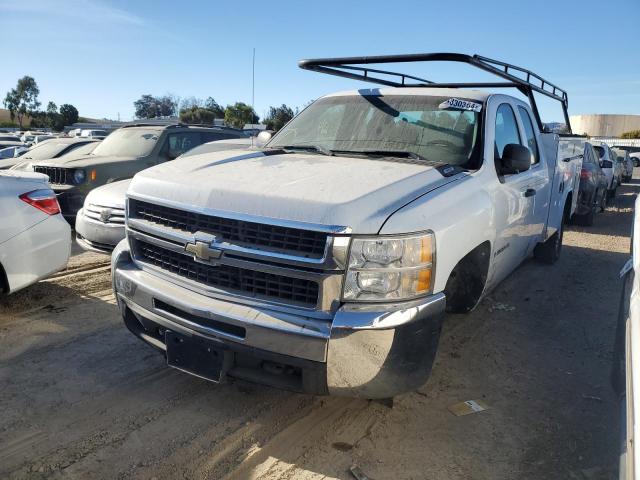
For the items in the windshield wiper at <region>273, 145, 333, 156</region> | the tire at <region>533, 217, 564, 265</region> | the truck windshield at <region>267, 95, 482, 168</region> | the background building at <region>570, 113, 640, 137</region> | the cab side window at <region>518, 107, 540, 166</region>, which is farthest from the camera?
the background building at <region>570, 113, 640, 137</region>

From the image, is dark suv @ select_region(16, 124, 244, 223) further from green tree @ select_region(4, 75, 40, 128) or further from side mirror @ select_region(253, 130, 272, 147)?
green tree @ select_region(4, 75, 40, 128)

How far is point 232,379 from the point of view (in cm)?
273

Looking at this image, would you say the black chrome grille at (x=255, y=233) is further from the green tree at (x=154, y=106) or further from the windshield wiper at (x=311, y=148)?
the green tree at (x=154, y=106)

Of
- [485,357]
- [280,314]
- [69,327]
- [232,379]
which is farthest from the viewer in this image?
[69,327]

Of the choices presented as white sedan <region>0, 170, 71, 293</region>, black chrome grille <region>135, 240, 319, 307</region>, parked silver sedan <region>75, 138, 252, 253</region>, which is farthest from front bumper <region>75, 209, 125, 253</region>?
black chrome grille <region>135, 240, 319, 307</region>

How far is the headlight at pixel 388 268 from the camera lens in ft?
8.04

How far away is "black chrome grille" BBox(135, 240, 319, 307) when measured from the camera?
2545 millimetres

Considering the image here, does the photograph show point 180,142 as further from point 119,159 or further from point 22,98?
point 22,98

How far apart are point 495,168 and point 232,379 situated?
232 cm

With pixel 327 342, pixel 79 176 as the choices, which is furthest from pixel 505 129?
pixel 79 176

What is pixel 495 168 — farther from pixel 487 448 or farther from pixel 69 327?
pixel 69 327

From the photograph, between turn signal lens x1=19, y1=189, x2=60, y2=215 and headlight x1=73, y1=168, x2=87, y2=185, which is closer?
turn signal lens x1=19, y1=189, x2=60, y2=215

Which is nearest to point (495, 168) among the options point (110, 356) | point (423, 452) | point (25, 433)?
point (423, 452)

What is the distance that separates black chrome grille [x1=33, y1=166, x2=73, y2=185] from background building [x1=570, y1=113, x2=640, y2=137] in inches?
3875
